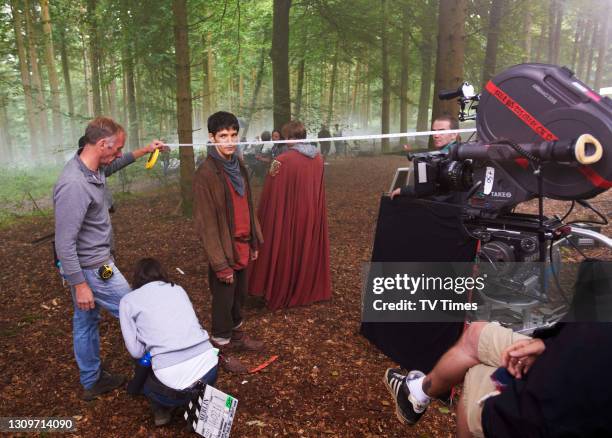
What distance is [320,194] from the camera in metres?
4.45

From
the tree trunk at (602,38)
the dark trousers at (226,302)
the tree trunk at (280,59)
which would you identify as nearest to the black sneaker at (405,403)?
the dark trousers at (226,302)

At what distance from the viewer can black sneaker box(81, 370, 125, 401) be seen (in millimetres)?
3027

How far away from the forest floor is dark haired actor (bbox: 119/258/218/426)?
31 cm

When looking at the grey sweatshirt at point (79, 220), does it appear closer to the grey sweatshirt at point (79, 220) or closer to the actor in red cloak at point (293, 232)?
the grey sweatshirt at point (79, 220)

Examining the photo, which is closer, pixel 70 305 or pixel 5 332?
pixel 5 332

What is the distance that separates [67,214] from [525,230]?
111 inches

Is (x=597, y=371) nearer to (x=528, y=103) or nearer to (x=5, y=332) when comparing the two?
(x=528, y=103)

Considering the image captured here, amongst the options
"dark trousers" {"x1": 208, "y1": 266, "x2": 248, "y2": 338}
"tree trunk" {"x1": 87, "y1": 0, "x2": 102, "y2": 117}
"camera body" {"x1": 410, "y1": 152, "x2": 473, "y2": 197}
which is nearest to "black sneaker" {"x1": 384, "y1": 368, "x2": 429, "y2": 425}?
"camera body" {"x1": 410, "y1": 152, "x2": 473, "y2": 197}

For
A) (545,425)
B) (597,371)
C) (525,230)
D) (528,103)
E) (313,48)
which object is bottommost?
(545,425)

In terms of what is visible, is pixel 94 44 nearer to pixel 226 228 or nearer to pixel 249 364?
pixel 226 228

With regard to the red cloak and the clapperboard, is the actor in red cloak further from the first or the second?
the clapperboard

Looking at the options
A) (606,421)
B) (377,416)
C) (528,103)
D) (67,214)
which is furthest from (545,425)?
(67,214)

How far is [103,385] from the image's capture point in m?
3.09

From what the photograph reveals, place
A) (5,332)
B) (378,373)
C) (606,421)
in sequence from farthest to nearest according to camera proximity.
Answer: (5,332) → (378,373) → (606,421)
